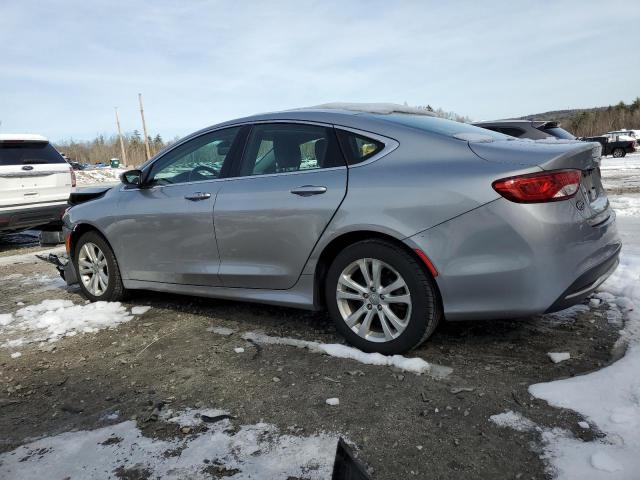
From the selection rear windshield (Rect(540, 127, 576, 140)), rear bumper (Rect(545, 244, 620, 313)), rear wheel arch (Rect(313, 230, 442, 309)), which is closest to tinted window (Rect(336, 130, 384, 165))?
rear wheel arch (Rect(313, 230, 442, 309))

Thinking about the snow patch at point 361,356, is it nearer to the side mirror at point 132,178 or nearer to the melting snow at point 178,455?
the melting snow at point 178,455

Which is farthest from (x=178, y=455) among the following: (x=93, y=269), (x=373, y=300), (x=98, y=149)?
(x=98, y=149)

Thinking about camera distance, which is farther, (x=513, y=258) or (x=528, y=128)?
(x=528, y=128)

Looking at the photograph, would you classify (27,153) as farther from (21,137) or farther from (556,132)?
(556,132)

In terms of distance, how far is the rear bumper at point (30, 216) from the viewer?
25.7 ft

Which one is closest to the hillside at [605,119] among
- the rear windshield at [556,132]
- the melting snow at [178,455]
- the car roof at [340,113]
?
the rear windshield at [556,132]

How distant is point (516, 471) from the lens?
2033 mm

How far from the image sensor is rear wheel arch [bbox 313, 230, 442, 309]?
9.86 feet

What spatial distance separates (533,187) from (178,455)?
2.20 metres

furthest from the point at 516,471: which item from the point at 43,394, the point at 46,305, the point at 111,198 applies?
the point at 46,305

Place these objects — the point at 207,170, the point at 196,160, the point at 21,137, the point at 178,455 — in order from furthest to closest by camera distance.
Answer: the point at 21,137, the point at 196,160, the point at 207,170, the point at 178,455

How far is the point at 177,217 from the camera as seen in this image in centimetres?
402

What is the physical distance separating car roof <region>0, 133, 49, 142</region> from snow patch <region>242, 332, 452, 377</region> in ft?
21.1

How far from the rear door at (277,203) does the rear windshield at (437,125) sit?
465 millimetres
